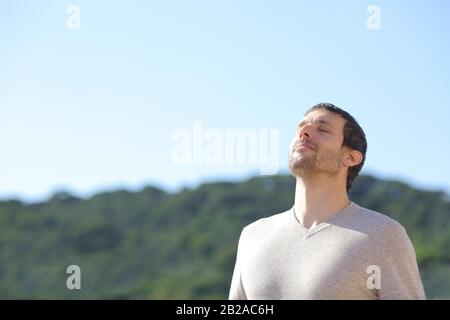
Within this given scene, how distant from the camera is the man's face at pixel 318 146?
11.2 feet

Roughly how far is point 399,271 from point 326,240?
0.99 ft

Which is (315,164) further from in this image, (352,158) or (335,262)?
(335,262)

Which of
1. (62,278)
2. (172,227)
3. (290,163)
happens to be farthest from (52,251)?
(290,163)

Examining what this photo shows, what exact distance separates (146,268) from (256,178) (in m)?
5.98

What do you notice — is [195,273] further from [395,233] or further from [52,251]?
[395,233]

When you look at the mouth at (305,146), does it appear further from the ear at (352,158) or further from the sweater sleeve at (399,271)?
the sweater sleeve at (399,271)

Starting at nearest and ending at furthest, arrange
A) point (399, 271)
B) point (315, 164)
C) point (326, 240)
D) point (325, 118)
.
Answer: point (399, 271) → point (326, 240) → point (315, 164) → point (325, 118)

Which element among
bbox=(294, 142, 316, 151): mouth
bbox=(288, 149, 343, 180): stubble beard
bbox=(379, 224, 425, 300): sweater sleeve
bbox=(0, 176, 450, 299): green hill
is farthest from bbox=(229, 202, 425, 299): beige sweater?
bbox=(0, 176, 450, 299): green hill

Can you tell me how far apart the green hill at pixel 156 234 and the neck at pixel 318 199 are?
83.2ft

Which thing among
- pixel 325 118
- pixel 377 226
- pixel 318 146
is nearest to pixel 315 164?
pixel 318 146

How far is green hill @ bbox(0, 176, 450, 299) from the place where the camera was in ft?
99.9

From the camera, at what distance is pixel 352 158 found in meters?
3.59

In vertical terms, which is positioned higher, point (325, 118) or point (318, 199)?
point (325, 118)

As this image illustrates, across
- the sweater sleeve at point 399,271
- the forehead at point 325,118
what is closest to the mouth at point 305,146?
the forehead at point 325,118
